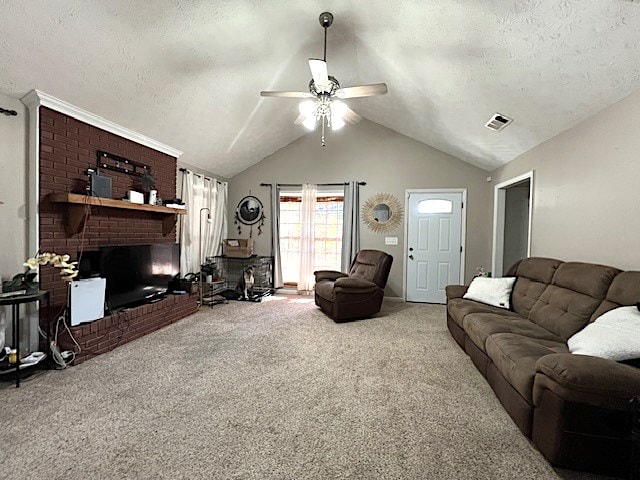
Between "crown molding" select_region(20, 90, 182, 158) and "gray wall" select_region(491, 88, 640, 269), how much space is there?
4.85 metres

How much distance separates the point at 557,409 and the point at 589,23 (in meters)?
2.35

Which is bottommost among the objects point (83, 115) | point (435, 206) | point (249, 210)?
point (249, 210)

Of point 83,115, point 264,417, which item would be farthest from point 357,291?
point 83,115

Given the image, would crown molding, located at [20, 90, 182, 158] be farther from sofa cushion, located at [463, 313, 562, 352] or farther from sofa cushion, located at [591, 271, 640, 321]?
sofa cushion, located at [591, 271, 640, 321]

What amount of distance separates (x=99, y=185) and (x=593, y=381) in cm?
422

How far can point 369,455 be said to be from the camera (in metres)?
1.75

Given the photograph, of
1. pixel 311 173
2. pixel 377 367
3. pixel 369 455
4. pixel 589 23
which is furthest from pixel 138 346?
pixel 589 23

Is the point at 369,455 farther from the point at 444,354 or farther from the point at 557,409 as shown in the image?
the point at 444,354

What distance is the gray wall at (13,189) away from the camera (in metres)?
2.68

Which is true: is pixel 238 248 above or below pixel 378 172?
below

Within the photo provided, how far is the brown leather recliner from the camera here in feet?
14.4

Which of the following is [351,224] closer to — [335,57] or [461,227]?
[461,227]

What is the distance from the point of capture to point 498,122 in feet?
12.2

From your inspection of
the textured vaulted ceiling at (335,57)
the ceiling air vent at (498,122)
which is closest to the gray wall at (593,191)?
the textured vaulted ceiling at (335,57)
